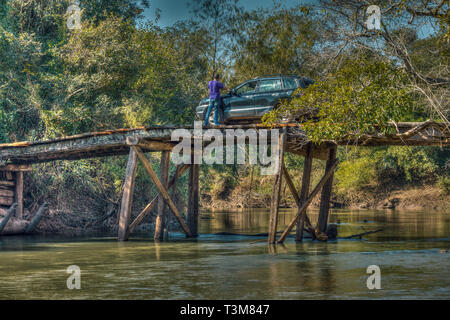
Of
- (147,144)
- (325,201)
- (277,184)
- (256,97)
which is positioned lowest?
(325,201)

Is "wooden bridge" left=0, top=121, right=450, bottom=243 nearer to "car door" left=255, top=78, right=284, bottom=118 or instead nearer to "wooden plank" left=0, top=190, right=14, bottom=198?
"wooden plank" left=0, top=190, right=14, bottom=198


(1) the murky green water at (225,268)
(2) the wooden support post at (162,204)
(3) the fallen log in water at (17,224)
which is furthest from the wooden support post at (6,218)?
(2) the wooden support post at (162,204)

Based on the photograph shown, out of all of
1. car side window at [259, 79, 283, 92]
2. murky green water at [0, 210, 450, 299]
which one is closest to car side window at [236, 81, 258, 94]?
car side window at [259, 79, 283, 92]

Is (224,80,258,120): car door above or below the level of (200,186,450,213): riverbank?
above

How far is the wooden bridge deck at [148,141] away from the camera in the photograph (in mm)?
15438

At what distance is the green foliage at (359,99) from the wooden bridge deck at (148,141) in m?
0.70

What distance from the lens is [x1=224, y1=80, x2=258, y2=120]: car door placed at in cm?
1778

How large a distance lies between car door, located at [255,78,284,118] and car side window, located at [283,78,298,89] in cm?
13

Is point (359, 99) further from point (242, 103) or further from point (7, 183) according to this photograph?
point (7, 183)

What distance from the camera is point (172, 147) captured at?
19.5 m

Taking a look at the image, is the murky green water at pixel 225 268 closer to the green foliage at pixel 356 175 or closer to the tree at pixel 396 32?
the tree at pixel 396 32

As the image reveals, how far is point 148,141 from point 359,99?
6910mm

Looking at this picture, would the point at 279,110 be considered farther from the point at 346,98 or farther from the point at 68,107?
the point at 68,107

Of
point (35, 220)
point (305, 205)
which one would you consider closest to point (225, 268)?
point (305, 205)
